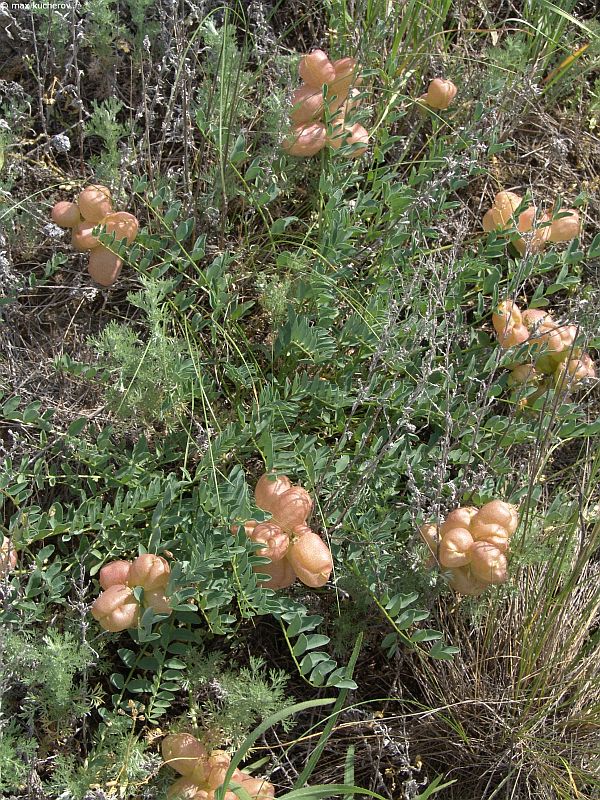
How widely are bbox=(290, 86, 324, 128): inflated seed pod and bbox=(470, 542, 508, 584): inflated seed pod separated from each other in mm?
1256

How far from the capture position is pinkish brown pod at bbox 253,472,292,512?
197 cm

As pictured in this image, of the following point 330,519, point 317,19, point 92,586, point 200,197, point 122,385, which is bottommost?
point 92,586

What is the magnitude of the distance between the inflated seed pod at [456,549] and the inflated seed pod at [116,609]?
72 centimetres

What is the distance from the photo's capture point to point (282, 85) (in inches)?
110

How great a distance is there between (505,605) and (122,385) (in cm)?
116

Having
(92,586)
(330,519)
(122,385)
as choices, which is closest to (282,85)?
(122,385)

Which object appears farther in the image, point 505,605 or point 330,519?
point 505,605

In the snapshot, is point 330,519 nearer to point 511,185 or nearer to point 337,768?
point 337,768

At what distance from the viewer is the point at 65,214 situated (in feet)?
7.57

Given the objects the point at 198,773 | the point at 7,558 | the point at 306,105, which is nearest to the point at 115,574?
the point at 7,558

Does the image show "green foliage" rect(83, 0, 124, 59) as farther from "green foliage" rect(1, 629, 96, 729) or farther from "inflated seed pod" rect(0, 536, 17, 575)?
"green foliage" rect(1, 629, 96, 729)

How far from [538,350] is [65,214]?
134 cm

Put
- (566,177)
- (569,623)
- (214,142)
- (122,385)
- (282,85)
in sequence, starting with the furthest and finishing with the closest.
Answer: (566,177) < (282,85) < (214,142) < (569,623) < (122,385)

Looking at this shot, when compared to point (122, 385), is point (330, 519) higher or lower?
lower
